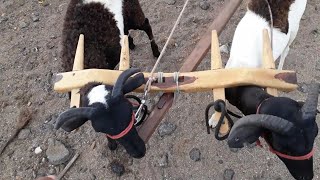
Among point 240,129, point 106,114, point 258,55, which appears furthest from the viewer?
point 258,55

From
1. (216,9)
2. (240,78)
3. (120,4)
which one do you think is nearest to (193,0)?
(216,9)

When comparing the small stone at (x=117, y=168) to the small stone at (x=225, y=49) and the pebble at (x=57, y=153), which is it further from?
the small stone at (x=225, y=49)

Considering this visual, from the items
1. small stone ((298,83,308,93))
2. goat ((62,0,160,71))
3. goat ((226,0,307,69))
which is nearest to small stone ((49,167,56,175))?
goat ((62,0,160,71))

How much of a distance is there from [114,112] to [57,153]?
149 centimetres

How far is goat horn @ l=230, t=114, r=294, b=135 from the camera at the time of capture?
1.83 m

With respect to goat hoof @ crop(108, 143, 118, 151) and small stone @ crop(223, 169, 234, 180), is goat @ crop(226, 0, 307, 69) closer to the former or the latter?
small stone @ crop(223, 169, 234, 180)

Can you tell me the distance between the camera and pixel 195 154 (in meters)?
3.31

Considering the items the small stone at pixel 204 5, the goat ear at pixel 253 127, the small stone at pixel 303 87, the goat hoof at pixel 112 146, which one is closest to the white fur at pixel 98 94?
the goat ear at pixel 253 127

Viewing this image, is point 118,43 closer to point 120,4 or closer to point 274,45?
point 120,4

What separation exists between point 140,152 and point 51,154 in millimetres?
1407

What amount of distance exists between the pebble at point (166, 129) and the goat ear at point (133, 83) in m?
1.43

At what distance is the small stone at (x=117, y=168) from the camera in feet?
10.6

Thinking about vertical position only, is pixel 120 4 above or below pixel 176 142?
above

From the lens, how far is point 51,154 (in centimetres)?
333
